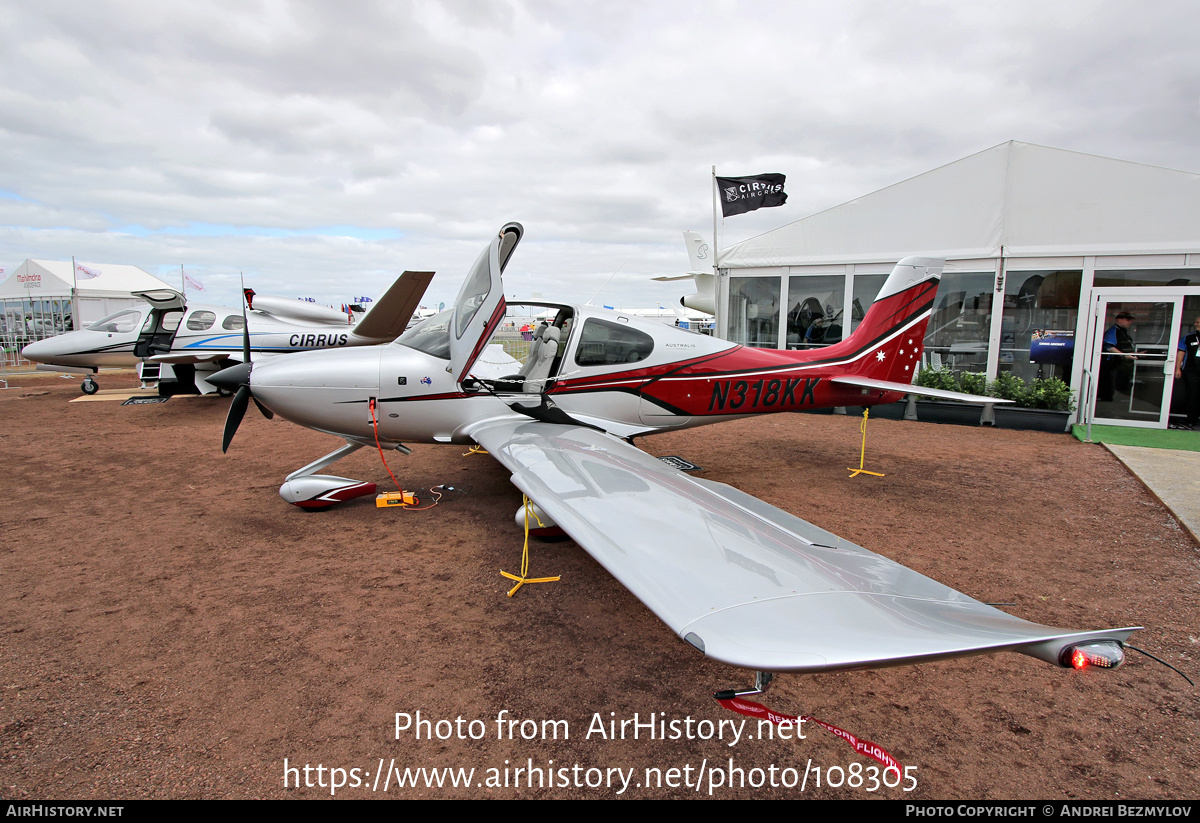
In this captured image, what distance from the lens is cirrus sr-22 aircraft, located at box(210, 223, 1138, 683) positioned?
5.31ft

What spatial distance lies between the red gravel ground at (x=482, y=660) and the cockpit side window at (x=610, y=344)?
1.73m

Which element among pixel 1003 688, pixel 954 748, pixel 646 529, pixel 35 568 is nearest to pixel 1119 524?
pixel 1003 688

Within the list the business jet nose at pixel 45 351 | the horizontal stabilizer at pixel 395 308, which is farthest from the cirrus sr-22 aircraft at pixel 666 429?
the business jet nose at pixel 45 351

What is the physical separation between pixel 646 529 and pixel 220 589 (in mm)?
3157

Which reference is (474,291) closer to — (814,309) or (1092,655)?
(1092,655)

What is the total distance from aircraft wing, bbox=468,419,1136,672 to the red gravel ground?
86cm

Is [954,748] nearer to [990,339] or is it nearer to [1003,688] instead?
[1003,688]

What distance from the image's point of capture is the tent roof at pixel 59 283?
83.8ft

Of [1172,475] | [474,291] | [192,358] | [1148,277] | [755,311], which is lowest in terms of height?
[1172,475]

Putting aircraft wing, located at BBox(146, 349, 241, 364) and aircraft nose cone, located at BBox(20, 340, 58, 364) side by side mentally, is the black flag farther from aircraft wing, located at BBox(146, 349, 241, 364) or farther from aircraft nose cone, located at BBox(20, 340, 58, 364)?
aircraft nose cone, located at BBox(20, 340, 58, 364)

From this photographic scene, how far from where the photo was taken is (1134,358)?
8.95m

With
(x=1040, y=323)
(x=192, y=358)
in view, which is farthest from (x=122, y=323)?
(x=1040, y=323)

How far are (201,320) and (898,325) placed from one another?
13468mm

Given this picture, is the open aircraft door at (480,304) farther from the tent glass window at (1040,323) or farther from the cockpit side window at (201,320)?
the cockpit side window at (201,320)
